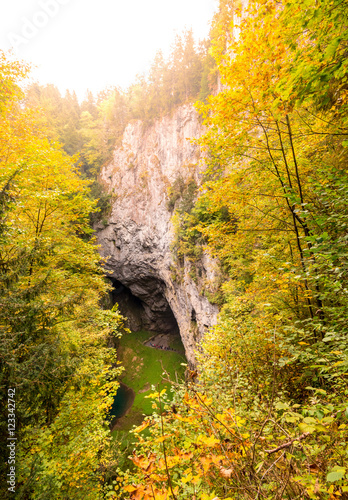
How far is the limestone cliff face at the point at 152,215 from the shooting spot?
20.0 metres

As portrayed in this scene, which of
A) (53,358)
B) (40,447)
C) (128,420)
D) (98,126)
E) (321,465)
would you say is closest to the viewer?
(321,465)

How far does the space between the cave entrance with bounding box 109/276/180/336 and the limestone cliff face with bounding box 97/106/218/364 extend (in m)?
0.15

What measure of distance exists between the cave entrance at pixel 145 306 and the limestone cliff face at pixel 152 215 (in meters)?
0.15

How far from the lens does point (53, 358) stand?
403cm

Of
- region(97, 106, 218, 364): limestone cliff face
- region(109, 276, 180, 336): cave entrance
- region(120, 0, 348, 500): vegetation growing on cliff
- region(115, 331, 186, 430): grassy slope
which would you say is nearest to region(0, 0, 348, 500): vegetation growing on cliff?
region(120, 0, 348, 500): vegetation growing on cliff

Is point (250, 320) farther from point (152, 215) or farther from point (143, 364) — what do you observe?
point (143, 364)

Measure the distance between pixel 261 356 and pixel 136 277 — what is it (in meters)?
23.3

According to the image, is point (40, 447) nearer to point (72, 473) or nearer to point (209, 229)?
point (72, 473)

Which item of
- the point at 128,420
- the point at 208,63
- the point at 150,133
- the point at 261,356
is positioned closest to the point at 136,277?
the point at 128,420

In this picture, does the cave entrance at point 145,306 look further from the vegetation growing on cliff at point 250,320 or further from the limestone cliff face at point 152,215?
the vegetation growing on cliff at point 250,320

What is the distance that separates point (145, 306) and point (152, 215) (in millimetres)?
14965

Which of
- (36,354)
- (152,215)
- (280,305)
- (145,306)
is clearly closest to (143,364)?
(145,306)

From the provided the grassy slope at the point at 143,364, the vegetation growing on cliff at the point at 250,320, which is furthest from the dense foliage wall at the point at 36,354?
the grassy slope at the point at 143,364

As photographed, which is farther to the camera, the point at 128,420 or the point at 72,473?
the point at 128,420
